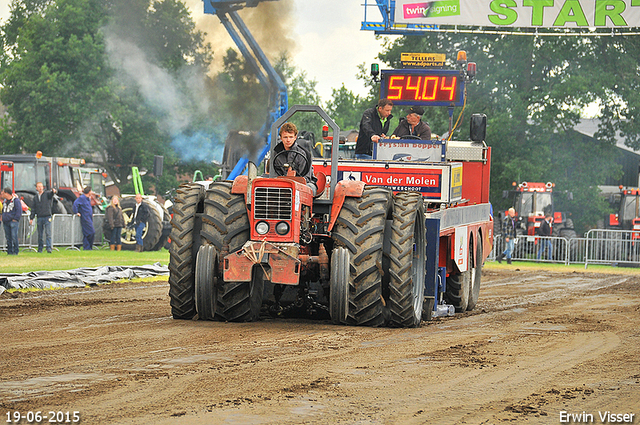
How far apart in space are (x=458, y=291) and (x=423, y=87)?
324 centimetres

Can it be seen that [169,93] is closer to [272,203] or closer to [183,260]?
[183,260]

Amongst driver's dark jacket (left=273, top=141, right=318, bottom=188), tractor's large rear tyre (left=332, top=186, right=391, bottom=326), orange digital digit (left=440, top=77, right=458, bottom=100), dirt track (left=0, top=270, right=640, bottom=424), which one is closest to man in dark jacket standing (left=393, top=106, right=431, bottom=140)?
orange digital digit (left=440, top=77, right=458, bottom=100)

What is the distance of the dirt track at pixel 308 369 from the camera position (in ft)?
18.9

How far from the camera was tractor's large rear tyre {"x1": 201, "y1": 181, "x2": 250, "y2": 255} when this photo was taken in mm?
9773

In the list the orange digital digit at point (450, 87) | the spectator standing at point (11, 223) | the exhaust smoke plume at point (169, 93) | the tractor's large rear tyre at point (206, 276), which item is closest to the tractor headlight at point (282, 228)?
the tractor's large rear tyre at point (206, 276)

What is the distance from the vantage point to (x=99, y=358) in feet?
24.6

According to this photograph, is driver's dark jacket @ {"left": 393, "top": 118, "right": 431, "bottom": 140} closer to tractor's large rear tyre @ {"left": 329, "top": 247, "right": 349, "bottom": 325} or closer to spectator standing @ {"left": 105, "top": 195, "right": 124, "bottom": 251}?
tractor's large rear tyre @ {"left": 329, "top": 247, "right": 349, "bottom": 325}

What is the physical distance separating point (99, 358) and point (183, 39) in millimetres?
35404

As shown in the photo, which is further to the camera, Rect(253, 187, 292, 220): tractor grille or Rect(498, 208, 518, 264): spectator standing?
Rect(498, 208, 518, 264): spectator standing

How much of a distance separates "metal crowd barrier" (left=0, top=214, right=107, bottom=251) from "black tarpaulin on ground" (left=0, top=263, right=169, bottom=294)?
26.9 feet

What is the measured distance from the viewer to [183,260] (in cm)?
1013

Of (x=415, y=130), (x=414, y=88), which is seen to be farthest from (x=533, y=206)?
(x=415, y=130)

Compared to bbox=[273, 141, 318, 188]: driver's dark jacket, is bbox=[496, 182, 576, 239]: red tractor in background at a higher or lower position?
lower

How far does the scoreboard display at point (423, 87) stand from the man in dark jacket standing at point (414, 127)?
524mm
